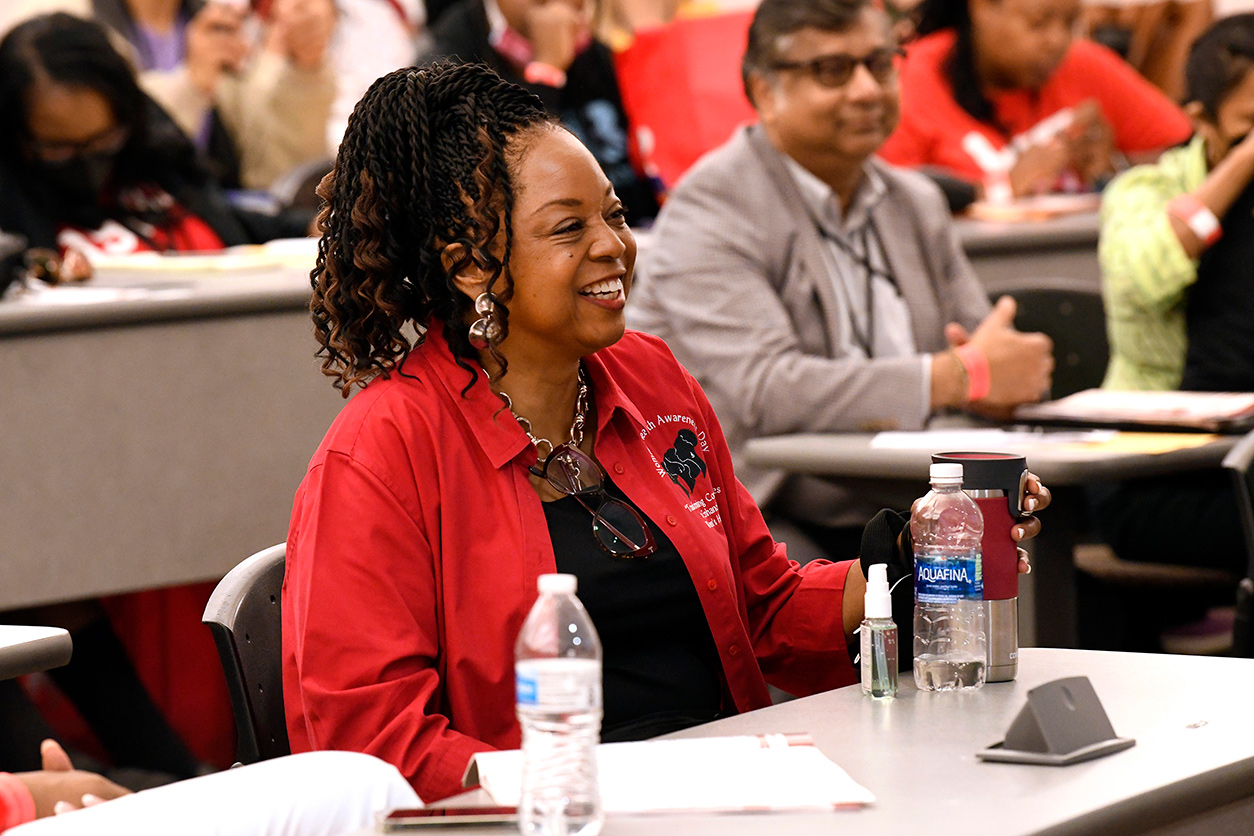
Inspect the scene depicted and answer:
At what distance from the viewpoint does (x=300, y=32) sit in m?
5.38

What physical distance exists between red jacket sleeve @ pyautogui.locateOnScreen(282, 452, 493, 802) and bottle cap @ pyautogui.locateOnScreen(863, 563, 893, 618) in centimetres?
37

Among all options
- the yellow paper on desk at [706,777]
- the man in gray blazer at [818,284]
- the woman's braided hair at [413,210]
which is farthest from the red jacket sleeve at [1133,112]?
the yellow paper on desk at [706,777]

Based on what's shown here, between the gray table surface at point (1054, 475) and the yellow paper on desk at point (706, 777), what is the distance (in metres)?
1.22

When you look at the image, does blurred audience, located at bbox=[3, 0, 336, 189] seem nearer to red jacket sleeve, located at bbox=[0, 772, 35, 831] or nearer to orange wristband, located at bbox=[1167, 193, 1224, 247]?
orange wristband, located at bbox=[1167, 193, 1224, 247]

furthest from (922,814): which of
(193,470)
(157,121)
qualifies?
(157,121)

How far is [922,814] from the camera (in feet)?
3.78

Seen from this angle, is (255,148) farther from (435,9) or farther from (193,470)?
(193,470)

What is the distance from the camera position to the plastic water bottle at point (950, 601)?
4.93 ft

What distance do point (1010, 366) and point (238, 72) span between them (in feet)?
11.1

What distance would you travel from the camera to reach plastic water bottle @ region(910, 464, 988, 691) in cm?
150

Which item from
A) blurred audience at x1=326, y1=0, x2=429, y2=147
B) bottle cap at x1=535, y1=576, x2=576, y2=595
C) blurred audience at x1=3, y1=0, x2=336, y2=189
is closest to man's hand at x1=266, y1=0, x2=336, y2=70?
blurred audience at x1=3, y1=0, x2=336, y2=189

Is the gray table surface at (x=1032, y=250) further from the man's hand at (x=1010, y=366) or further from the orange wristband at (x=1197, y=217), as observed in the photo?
the man's hand at (x=1010, y=366)

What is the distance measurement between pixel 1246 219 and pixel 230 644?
235 cm

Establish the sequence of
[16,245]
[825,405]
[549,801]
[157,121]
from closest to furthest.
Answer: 1. [549,801]
2. [825,405]
3. [16,245]
4. [157,121]
